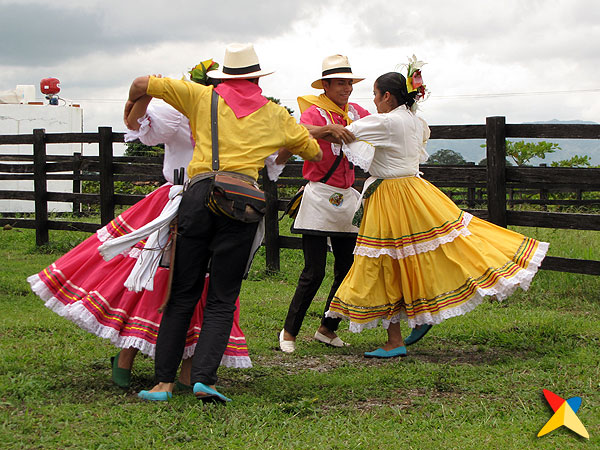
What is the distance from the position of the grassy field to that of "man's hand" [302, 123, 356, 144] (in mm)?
1570

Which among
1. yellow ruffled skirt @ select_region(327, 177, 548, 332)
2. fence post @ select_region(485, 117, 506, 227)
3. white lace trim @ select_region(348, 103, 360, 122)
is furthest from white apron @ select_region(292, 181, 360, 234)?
fence post @ select_region(485, 117, 506, 227)

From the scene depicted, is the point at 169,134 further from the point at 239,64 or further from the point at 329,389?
the point at 329,389

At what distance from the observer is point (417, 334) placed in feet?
18.1

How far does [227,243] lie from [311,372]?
1.38 meters

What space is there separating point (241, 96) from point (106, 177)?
682 cm

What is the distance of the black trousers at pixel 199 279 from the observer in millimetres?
3959

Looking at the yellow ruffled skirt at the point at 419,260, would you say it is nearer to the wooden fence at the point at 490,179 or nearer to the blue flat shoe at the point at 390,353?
the blue flat shoe at the point at 390,353

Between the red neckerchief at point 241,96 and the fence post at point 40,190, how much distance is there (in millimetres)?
8016

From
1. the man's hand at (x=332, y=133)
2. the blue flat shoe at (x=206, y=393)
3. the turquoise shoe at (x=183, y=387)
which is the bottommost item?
the turquoise shoe at (x=183, y=387)

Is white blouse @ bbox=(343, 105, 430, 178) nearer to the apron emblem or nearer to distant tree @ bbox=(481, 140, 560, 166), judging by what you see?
the apron emblem

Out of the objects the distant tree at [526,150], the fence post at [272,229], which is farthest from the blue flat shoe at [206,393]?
the distant tree at [526,150]

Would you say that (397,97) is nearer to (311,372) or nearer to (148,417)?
(311,372)

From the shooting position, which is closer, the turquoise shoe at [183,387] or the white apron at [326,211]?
the turquoise shoe at [183,387]

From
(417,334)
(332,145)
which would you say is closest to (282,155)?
(332,145)
